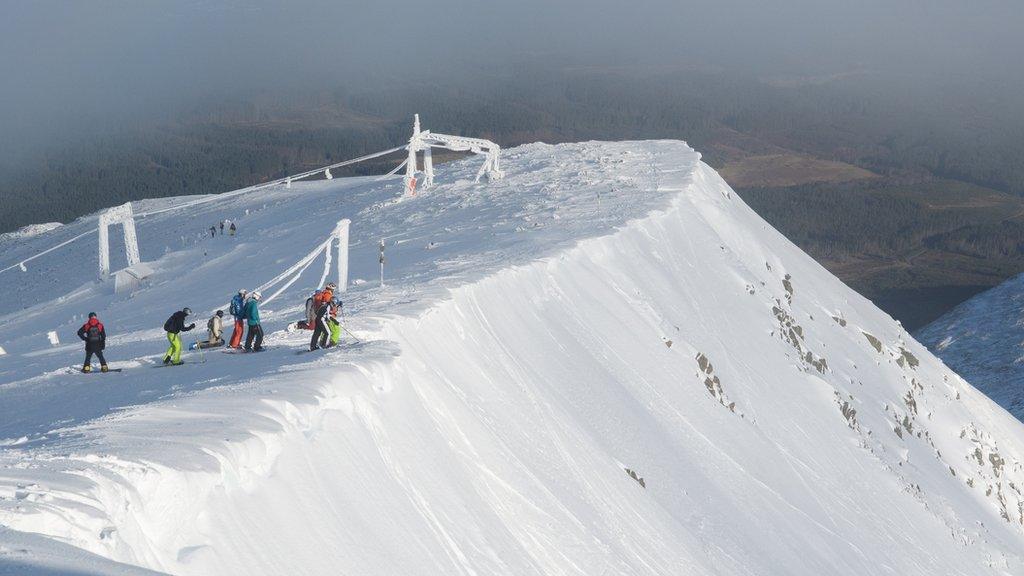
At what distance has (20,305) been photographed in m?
40.5

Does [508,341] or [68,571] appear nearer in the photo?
[68,571]

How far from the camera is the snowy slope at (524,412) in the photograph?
10156mm

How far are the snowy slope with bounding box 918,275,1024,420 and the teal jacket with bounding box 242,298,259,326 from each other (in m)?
55.8

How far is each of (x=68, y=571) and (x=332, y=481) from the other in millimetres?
4617

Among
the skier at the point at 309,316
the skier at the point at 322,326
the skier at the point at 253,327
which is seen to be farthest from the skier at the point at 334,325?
the skier at the point at 253,327

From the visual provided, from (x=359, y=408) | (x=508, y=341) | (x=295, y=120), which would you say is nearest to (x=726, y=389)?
(x=508, y=341)

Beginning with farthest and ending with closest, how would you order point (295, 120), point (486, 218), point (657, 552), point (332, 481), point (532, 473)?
point (295, 120)
point (486, 218)
point (657, 552)
point (532, 473)
point (332, 481)

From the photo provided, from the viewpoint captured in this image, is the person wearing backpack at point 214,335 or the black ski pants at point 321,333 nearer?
the black ski pants at point 321,333

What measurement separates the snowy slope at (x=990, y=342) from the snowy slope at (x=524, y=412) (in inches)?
1046

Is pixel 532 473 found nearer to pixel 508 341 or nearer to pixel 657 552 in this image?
pixel 657 552

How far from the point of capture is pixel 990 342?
74.2 metres

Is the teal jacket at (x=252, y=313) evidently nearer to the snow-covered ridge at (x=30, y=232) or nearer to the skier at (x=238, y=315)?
the skier at (x=238, y=315)

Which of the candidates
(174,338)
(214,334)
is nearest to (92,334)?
(174,338)

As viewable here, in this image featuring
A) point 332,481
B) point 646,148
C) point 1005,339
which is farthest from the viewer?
point 1005,339
